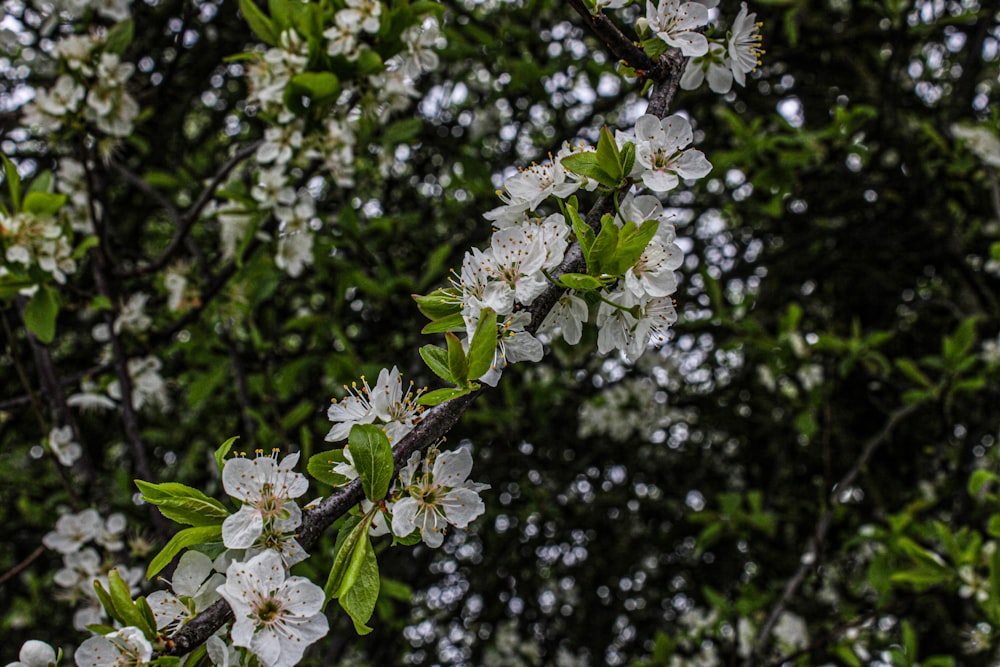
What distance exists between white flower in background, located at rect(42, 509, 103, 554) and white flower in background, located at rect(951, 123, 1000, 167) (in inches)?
129

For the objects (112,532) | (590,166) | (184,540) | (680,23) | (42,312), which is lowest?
(112,532)

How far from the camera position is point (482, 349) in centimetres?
97

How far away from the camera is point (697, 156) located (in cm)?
120

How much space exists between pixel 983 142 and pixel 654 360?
167 centimetres

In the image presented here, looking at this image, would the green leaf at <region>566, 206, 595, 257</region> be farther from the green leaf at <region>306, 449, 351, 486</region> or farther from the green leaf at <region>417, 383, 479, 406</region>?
the green leaf at <region>306, 449, 351, 486</region>

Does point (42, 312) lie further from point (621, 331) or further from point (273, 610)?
point (621, 331)

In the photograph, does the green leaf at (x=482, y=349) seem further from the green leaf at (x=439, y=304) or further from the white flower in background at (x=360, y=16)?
the white flower in background at (x=360, y=16)

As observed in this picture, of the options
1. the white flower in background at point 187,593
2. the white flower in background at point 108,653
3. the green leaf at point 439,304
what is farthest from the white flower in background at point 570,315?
the white flower in background at point 108,653

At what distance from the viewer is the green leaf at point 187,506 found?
3.46 feet

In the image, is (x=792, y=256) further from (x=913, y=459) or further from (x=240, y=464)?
(x=240, y=464)

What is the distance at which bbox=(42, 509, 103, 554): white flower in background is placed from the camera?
6.84ft

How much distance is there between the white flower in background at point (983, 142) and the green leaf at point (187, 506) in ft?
9.74

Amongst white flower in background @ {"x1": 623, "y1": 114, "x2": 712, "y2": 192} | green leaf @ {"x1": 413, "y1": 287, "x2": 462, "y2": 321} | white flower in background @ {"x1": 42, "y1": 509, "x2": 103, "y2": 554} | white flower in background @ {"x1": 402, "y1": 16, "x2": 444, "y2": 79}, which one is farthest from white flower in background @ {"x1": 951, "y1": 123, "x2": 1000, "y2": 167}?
white flower in background @ {"x1": 42, "y1": 509, "x2": 103, "y2": 554}

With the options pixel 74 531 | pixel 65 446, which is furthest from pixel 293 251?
pixel 74 531
